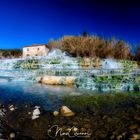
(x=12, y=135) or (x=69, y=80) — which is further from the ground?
(x=69, y=80)

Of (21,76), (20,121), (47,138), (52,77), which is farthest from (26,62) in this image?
(47,138)

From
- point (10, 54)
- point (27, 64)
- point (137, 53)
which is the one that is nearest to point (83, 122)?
point (27, 64)

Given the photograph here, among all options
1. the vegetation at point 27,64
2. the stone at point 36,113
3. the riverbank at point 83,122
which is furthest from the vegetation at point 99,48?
the stone at point 36,113

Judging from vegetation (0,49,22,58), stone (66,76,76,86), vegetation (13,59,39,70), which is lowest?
stone (66,76,76,86)

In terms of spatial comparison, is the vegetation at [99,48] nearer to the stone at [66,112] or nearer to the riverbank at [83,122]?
the riverbank at [83,122]

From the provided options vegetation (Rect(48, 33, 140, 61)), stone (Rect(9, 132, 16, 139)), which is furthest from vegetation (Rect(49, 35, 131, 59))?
stone (Rect(9, 132, 16, 139))

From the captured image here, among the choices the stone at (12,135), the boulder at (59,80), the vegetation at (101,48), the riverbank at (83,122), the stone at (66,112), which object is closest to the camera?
the stone at (12,135)

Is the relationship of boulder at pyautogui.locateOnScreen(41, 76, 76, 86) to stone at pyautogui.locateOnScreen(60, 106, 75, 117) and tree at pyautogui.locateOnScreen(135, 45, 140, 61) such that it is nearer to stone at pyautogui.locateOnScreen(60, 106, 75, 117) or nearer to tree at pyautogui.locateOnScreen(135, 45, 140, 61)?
stone at pyautogui.locateOnScreen(60, 106, 75, 117)

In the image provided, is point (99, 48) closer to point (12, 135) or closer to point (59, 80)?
point (59, 80)

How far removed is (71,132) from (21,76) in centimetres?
1381

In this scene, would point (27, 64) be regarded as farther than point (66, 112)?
Yes
